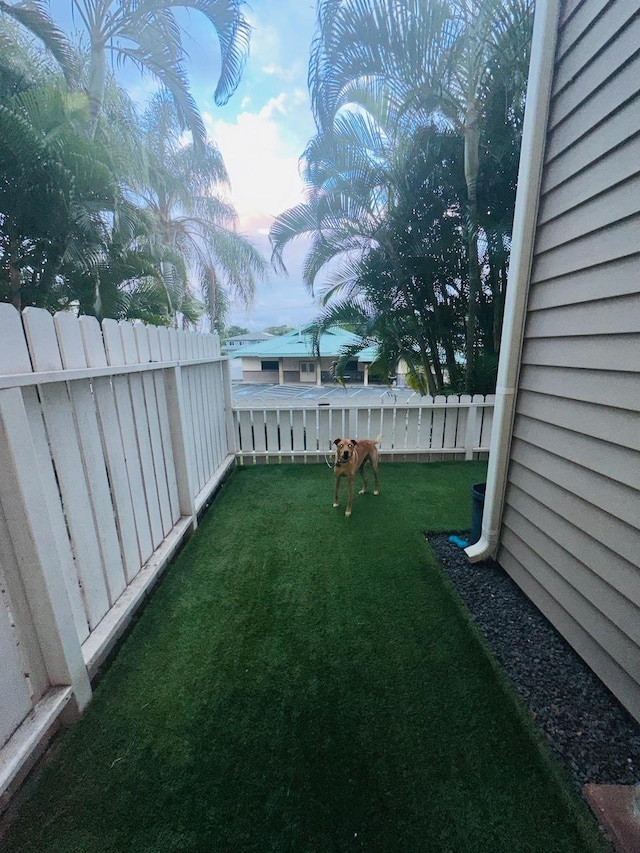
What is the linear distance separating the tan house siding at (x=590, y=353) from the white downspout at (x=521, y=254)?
0.04m

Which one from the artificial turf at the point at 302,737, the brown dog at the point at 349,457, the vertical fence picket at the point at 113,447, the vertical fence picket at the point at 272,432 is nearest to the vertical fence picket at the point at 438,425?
the brown dog at the point at 349,457

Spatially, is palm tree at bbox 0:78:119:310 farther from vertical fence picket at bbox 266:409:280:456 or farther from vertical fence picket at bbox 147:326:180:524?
vertical fence picket at bbox 147:326:180:524

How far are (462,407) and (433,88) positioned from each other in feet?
12.1

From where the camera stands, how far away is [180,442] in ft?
7.87

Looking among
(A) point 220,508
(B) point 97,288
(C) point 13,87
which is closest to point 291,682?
(A) point 220,508

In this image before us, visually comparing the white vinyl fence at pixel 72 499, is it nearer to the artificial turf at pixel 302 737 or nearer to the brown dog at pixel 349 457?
the artificial turf at pixel 302 737

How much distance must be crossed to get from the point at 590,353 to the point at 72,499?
2.30 m

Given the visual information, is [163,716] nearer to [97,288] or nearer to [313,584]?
[313,584]

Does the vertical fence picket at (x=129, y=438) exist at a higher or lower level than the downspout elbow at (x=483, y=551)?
higher

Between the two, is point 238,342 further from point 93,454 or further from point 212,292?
point 93,454

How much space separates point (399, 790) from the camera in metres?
1.06

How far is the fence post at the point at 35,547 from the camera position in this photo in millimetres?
1073

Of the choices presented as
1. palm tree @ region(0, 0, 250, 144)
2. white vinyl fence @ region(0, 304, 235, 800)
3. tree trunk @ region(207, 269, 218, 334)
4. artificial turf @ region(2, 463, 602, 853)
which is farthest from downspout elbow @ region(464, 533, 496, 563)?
tree trunk @ region(207, 269, 218, 334)

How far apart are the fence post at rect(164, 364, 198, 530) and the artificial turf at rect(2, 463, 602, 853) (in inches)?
21.2
